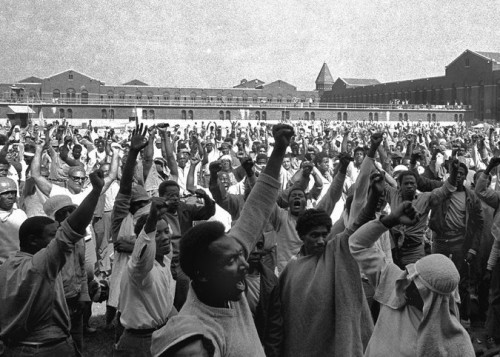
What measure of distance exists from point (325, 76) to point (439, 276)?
4147 inches

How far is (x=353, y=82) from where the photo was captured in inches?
3861

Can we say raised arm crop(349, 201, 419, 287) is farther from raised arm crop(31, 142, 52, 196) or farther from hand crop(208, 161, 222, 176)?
raised arm crop(31, 142, 52, 196)

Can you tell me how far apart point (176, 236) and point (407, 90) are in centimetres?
8308

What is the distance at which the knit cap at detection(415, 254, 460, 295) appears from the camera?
2.80 metres

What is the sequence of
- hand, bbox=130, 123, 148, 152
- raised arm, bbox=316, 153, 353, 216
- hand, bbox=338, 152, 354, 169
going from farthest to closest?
raised arm, bbox=316, 153, 353, 216, hand, bbox=338, 152, 354, 169, hand, bbox=130, 123, 148, 152

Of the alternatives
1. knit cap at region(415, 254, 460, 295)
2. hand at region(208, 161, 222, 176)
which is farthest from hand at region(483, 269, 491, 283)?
knit cap at region(415, 254, 460, 295)

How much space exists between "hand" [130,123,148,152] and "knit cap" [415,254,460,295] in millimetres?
1712

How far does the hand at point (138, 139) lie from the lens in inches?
134

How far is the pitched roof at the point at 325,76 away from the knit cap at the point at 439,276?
10420cm

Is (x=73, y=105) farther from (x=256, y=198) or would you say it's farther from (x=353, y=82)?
(x=256, y=198)

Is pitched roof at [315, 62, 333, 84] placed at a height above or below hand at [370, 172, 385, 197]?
above

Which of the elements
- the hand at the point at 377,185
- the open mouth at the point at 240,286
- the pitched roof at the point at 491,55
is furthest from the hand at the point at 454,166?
the pitched roof at the point at 491,55

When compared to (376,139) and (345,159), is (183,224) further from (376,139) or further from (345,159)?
(376,139)

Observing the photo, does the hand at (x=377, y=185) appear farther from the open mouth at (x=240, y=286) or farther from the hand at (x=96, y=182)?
the hand at (x=96, y=182)
